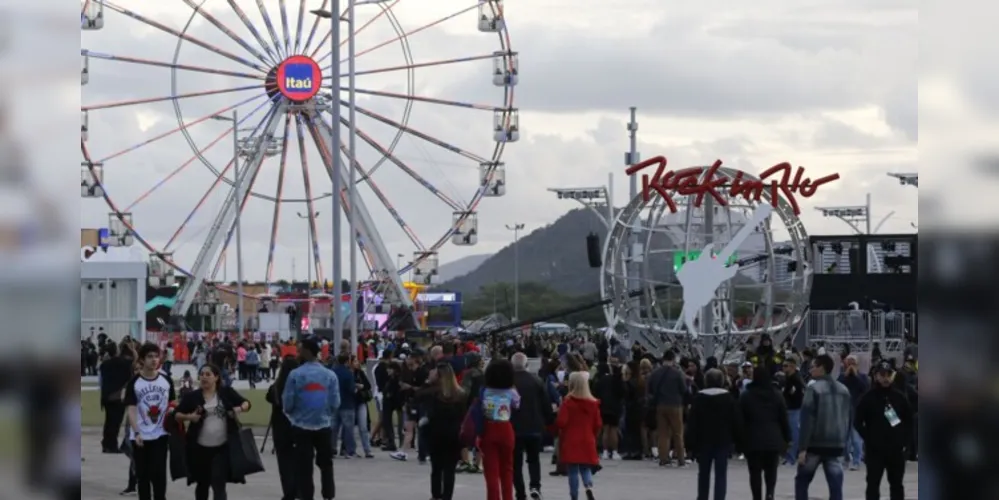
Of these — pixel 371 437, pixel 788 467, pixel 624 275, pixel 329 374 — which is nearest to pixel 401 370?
pixel 371 437

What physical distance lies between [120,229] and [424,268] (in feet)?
32.8

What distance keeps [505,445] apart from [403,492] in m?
3.85

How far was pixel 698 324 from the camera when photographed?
40.2 metres

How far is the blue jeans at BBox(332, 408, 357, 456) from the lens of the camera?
925 inches

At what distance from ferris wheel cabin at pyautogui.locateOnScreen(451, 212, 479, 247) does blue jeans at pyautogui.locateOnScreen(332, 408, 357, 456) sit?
1127 inches

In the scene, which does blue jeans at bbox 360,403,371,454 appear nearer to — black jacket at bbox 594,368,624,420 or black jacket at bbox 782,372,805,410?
black jacket at bbox 594,368,624,420

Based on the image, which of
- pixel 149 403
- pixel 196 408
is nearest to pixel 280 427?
pixel 196 408

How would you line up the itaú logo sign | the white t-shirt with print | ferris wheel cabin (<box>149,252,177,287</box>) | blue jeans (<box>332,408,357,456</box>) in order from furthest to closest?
1. ferris wheel cabin (<box>149,252,177,287</box>)
2. the itaú logo sign
3. blue jeans (<box>332,408,357,456</box>)
4. the white t-shirt with print

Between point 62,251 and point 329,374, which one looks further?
point 329,374

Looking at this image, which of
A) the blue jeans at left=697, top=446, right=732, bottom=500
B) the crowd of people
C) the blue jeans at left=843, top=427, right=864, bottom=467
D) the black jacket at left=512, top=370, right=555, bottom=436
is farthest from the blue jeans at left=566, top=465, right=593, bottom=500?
the blue jeans at left=843, top=427, right=864, bottom=467

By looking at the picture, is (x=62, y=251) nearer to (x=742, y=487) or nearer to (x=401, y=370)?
(x=742, y=487)

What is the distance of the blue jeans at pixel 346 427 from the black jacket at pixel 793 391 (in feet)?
19.9

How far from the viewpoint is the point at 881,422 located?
47.4 feet

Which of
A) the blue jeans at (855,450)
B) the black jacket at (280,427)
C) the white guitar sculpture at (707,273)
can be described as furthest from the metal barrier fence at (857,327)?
the black jacket at (280,427)
